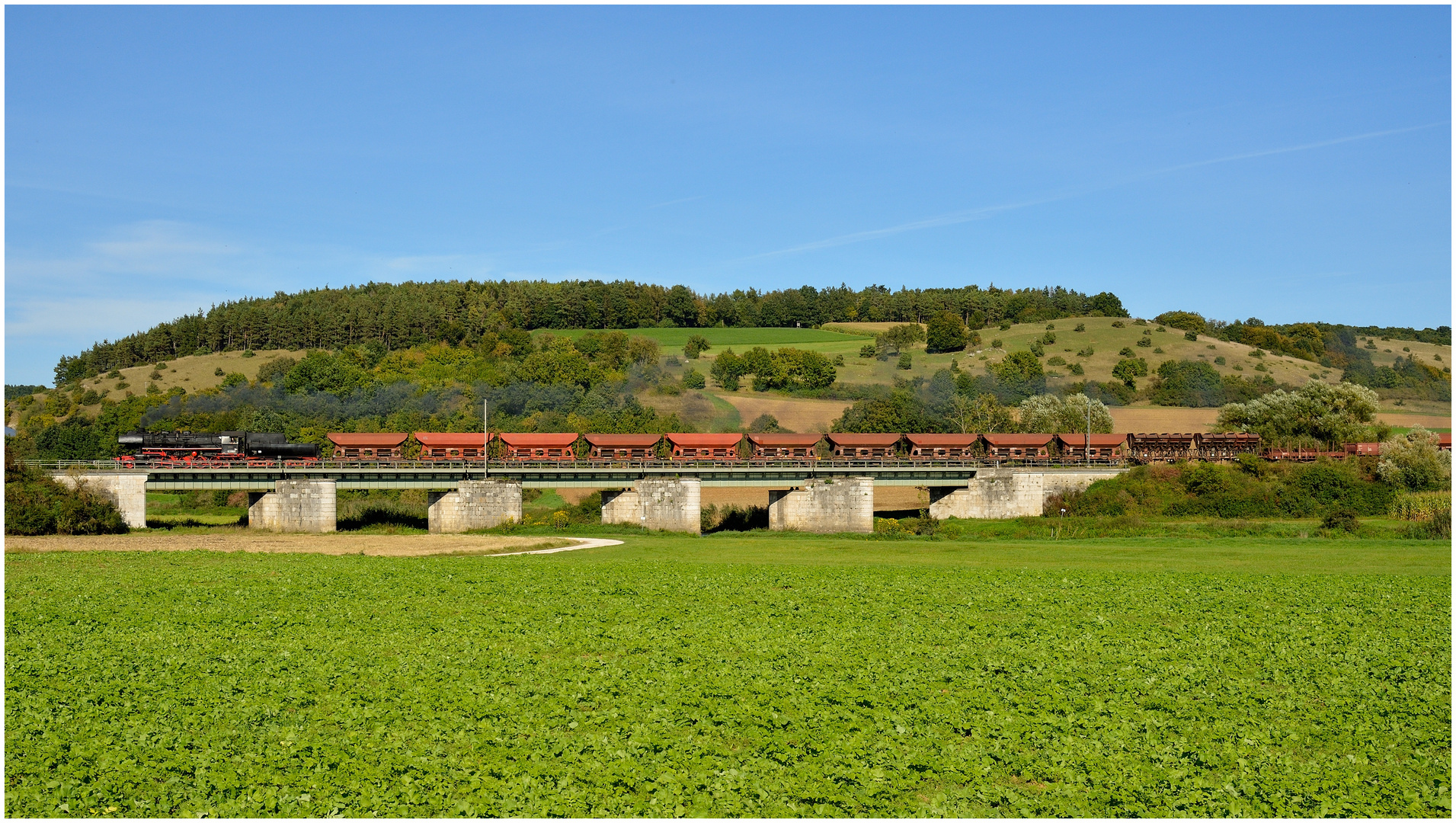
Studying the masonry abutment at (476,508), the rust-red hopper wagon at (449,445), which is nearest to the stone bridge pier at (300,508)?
the masonry abutment at (476,508)

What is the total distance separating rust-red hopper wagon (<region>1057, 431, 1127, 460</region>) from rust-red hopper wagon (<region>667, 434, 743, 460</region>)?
27889mm

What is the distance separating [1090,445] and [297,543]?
6022 centimetres

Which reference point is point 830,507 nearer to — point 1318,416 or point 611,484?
point 611,484

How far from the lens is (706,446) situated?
270ft

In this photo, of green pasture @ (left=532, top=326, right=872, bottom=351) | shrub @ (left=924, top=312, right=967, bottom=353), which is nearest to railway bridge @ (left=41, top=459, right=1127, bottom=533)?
shrub @ (left=924, top=312, right=967, bottom=353)

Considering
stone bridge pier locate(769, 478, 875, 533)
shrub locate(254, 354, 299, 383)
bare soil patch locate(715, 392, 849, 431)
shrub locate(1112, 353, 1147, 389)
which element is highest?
shrub locate(254, 354, 299, 383)

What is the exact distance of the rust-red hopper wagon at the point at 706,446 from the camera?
8212 centimetres

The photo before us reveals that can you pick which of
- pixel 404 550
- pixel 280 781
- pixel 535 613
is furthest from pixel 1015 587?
pixel 404 550

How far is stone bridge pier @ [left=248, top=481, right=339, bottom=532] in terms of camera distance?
69.5 meters

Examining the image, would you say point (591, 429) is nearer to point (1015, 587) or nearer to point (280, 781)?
point (1015, 587)

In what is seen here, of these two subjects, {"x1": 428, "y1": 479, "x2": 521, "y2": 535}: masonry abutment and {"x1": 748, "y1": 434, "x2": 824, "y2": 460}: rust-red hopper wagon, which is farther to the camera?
{"x1": 748, "y1": 434, "x2": 824, "y2": 460}: rust-red hopper wagon

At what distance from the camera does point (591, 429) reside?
107000 millimetres

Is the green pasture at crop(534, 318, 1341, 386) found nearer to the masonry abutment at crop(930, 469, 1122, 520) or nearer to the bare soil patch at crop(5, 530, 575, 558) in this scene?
the masonry abutment at crop(930, 469, 1122, 520)

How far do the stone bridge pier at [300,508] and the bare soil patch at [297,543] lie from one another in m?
5.58
